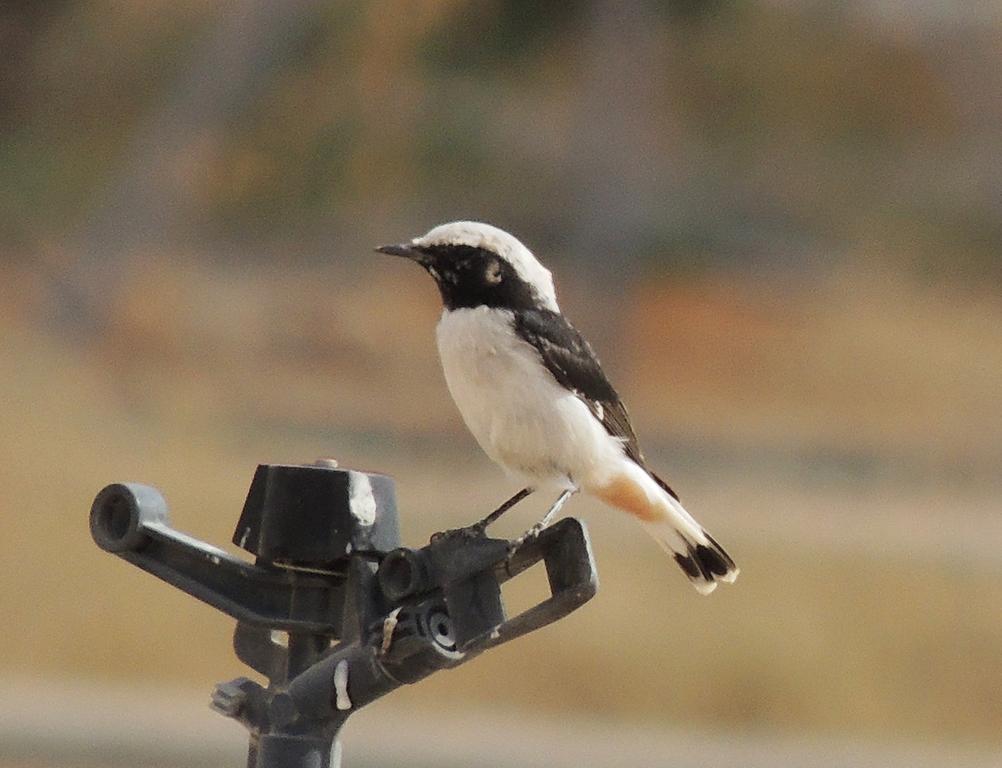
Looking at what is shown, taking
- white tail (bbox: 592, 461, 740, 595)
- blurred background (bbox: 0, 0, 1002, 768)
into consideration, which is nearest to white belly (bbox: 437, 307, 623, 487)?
white tail (bbox: 592, 461, 740, 595)

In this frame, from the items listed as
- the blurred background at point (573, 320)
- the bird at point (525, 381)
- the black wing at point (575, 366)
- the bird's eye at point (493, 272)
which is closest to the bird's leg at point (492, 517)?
the bird at point (525, 381)

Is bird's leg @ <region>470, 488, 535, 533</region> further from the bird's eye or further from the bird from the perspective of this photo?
the bird's eye

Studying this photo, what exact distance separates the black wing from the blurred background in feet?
7.30

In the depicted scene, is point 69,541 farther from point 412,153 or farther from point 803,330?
point 803,330

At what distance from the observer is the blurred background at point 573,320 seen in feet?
14.2

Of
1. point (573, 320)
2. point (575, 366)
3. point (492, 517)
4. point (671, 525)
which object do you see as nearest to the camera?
point (492, 517)

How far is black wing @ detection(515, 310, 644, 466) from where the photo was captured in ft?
6.26

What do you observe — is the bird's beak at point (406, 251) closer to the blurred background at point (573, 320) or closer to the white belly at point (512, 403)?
the white belly at point (512, 403)

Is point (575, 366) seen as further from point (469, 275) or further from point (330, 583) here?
point (330, 583)

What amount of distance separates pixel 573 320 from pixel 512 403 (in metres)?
2.55

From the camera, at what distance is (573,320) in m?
4.36

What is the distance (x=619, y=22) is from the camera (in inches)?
180

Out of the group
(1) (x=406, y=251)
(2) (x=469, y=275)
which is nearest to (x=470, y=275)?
(2) (x=469, y=275)

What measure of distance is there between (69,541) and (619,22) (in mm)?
2263
